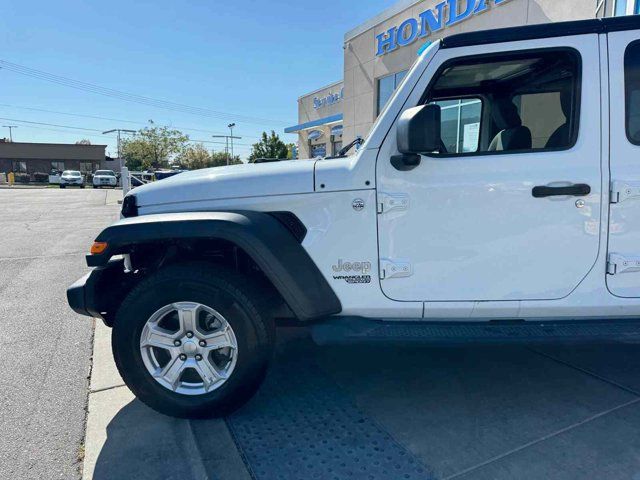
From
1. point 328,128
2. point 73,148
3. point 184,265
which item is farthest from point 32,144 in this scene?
point 184,265

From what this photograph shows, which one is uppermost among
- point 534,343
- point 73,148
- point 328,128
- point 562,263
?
point 73,148

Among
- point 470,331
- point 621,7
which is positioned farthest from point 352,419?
point 621,7

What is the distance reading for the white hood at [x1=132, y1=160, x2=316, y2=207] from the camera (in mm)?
2365

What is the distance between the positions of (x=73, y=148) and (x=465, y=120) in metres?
61.5

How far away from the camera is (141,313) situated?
2361 mm

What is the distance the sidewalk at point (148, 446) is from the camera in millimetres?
2084

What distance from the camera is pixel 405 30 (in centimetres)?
1230

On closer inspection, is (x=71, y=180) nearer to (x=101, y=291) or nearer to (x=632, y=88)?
(x=101, y=291)

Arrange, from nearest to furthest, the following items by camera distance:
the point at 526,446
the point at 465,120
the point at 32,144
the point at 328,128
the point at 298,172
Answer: the point at 526,446
the point at 298,172
the point at 465,120
the point at 328,128
the point at 32,144

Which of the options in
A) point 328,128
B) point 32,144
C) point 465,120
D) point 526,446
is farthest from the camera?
point 32,144

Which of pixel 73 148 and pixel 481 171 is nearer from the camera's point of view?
pixel 481 171

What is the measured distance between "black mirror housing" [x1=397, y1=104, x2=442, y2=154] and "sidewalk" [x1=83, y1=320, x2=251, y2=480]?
1838 millimetres

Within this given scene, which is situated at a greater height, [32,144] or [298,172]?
[32,144]

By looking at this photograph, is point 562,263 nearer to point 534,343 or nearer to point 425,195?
point 534,343
